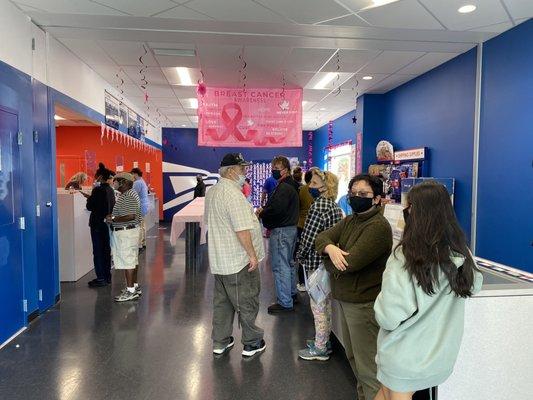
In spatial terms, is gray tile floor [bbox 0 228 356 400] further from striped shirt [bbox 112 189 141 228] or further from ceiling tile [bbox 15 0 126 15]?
ceiling tile [bbox 15 0 126 15]

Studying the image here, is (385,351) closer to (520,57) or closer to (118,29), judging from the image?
(520,57)

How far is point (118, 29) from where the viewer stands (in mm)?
3924

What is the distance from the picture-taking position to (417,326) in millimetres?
1545

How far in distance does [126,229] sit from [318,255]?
250 cm

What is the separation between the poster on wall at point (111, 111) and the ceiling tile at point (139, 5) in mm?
3064

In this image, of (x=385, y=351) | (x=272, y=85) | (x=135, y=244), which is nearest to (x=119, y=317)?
(x=135, y=244)

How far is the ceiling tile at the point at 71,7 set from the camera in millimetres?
3352

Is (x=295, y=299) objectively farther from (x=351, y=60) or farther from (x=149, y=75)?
(x=149, y=75)

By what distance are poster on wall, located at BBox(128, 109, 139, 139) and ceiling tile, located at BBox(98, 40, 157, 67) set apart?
2.70 metres

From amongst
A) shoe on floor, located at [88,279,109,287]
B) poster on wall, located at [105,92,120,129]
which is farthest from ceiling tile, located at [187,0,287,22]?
shoe on floor, located at [88,279,109,287]

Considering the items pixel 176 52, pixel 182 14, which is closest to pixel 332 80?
pixel 176 52

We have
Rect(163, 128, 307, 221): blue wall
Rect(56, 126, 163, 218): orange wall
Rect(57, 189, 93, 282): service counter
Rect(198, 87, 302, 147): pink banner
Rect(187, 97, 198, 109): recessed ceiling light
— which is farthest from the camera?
Rect(163, 128, 307, 221): blue wall

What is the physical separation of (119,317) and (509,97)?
183 inches

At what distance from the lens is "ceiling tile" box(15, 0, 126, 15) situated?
335cm
